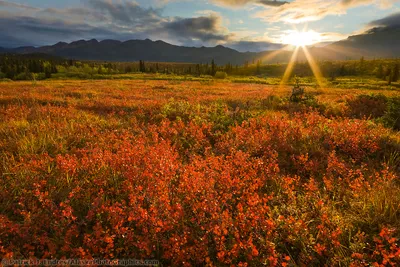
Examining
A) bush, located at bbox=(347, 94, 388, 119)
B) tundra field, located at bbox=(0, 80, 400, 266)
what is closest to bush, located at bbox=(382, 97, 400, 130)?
bush, located at bbox=(347, 94, 388, 119)

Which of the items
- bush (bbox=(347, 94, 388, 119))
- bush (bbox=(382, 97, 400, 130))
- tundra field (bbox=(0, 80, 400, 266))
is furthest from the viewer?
bush (bbox=(347, 94, 388, 119))

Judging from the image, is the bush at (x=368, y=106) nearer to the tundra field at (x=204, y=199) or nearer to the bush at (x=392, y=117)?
the bush at (x=392, y=117)

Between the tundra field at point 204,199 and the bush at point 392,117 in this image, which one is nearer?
the tundra field at point 204,199

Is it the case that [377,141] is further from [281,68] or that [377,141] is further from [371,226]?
[281,68]

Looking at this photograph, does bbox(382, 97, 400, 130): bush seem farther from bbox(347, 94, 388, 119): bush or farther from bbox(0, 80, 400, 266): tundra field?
bbox(0, 80, 400, 266): tundra field

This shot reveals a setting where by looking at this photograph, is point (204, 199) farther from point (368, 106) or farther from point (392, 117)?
point (368, 106)

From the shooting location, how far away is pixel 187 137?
8.19m

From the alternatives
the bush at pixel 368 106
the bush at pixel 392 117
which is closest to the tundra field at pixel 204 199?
the bush at pixel 392 117

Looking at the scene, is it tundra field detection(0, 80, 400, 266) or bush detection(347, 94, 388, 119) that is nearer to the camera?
tundra field detection(0, 80, 400, 266)

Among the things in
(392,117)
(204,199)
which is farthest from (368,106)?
(204,199)

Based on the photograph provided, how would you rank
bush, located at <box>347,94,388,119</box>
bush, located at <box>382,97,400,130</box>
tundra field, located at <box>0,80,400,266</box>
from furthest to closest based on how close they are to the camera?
bush, located at <box>347,94,388,119</box>, bush, located at <box>382,97,400,130</box>, tundra field, located at <box>0,80,400,266</box>

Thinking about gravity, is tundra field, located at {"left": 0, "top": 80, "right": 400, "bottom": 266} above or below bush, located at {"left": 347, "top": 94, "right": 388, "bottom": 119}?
below

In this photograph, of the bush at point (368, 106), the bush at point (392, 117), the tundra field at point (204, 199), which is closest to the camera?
the tundra field at point (204, 199)

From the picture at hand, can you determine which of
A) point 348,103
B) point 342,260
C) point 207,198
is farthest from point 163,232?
point 348,103
